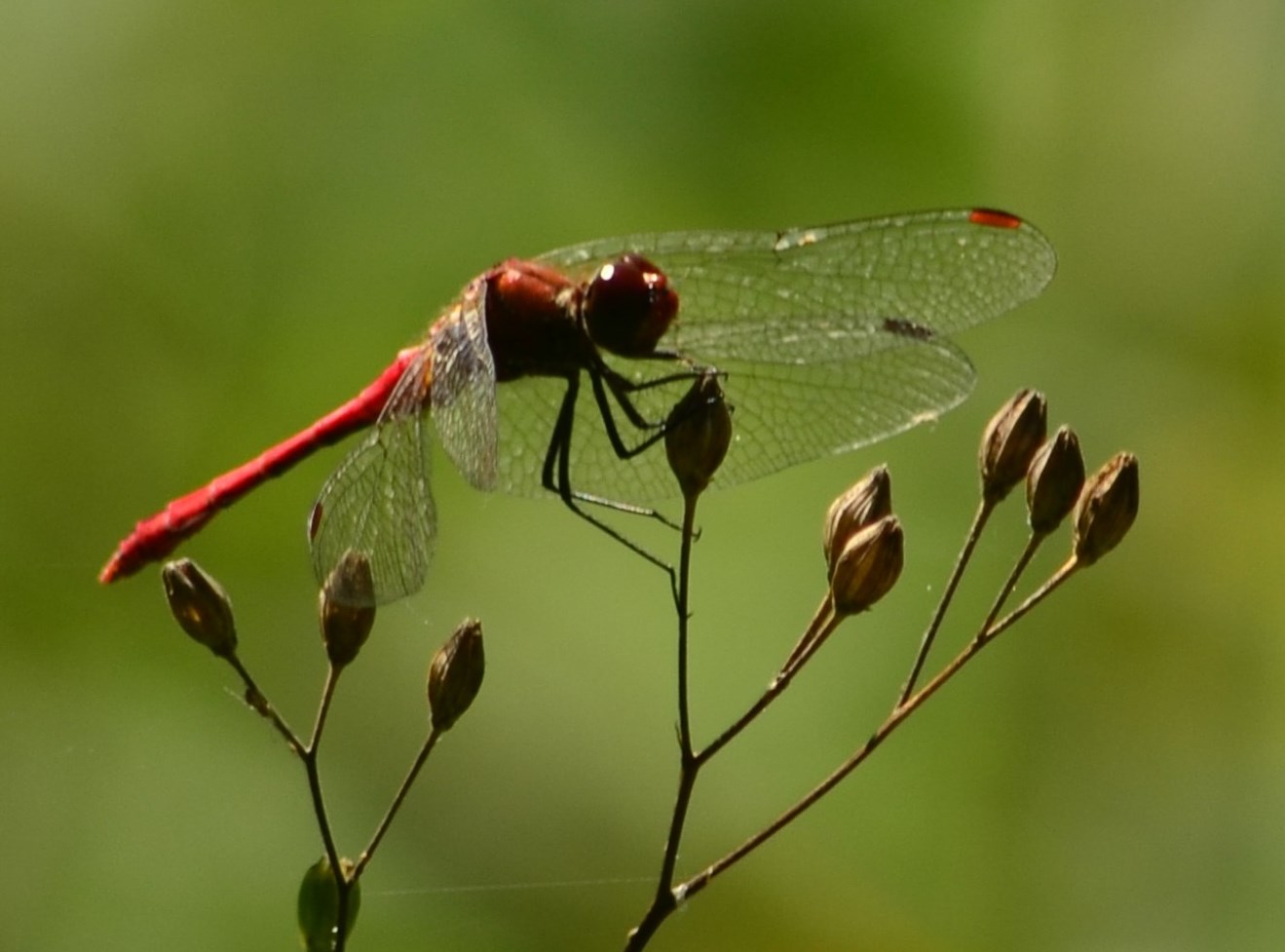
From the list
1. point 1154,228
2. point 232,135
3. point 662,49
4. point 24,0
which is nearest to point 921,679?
point 1154,228

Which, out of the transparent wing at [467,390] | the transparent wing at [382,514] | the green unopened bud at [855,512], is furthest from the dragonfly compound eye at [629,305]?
the green unopened bud at [855,512]

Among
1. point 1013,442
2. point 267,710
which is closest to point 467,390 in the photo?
point 267,710

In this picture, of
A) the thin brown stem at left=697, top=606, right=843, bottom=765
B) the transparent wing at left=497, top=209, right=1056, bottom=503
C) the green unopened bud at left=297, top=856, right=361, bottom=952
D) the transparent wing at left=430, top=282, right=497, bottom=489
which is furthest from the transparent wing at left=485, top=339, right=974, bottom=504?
the green unopened bud at left=297, top=856, right=361, bottom=952

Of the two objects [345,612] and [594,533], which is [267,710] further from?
[594,533]

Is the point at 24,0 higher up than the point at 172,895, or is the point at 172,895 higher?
the point at 24,0

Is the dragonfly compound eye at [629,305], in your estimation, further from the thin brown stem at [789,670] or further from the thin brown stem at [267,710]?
the thin brown stem at [267,710]

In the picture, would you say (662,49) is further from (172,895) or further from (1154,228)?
(172,895)

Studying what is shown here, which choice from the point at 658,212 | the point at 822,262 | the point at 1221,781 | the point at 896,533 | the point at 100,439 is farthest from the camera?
the point at 658,212
